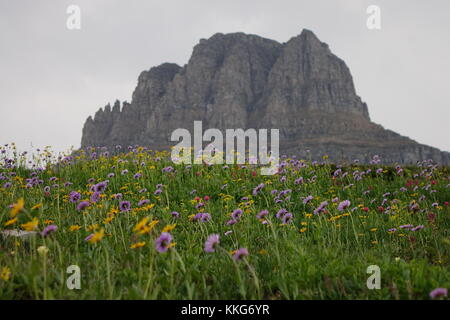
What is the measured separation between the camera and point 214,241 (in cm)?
281

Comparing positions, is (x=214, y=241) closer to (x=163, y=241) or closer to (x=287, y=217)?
(x=163, y=241)

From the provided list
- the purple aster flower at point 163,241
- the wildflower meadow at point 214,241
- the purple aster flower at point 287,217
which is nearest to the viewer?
the purple aster flower at point 163,241

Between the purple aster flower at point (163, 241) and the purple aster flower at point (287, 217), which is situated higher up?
the purple aster flower at point (287, 217)

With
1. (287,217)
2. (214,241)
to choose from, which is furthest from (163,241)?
(287,217)

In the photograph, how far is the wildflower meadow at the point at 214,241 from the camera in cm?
294

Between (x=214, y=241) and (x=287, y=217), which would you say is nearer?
(x=214, y=241)

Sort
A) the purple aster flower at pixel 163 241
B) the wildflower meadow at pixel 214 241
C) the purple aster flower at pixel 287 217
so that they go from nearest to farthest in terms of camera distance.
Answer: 1. the purple aster flower at pixel 163 241
2. the wildflower meadow at pixel 214 241
3. the purple aster flower at pixel 287 217

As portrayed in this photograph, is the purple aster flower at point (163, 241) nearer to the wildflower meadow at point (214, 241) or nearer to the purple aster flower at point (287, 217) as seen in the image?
the wildflower meadow at point (214, 241)

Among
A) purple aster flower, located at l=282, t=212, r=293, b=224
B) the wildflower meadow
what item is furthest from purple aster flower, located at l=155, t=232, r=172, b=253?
purple aster flower, located at l=282, t=212, r=293, b=224

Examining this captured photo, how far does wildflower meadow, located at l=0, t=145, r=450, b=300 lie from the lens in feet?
9.64

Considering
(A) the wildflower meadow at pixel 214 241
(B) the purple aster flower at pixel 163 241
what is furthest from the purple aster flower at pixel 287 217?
(B) the purple aster flower at pixel 163 241

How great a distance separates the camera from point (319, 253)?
372cm
